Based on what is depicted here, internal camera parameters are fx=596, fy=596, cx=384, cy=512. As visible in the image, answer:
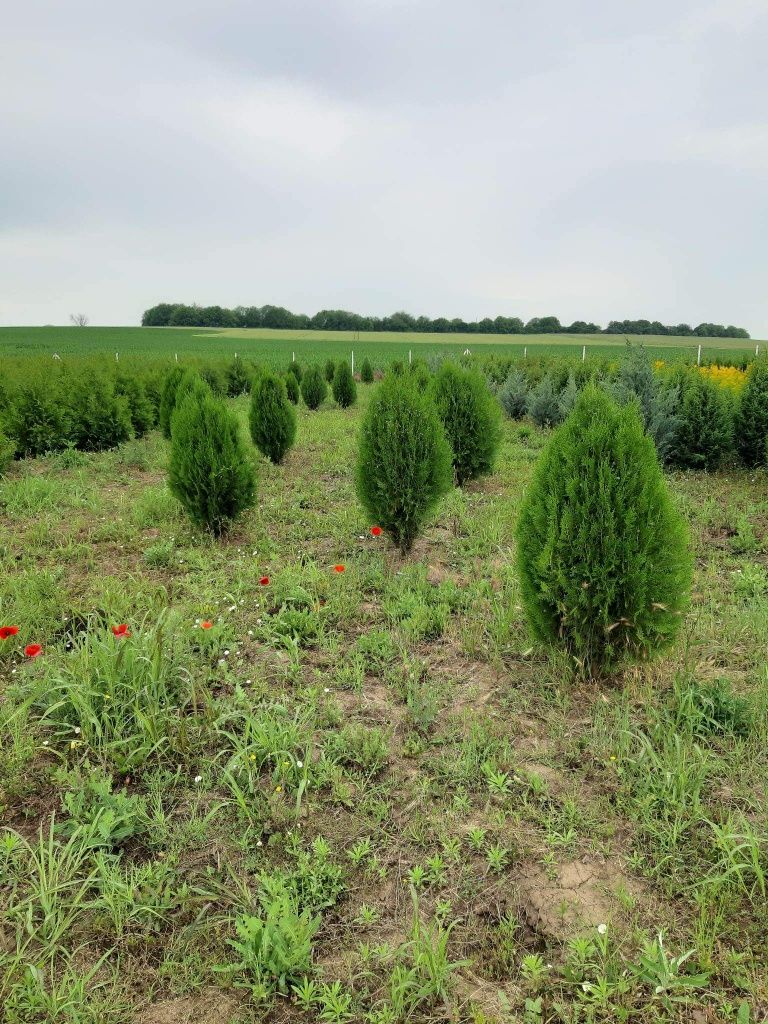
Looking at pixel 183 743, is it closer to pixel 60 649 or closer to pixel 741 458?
pixel 60 649

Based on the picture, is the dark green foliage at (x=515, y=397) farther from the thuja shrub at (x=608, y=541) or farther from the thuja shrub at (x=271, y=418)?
the thuja shrub at (x=608, y=541)

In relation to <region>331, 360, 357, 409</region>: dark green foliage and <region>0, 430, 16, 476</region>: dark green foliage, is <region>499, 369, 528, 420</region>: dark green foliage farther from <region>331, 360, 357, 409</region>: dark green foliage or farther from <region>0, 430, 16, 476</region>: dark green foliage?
<region>0, 430, 16, 476</region>: dark green foliage

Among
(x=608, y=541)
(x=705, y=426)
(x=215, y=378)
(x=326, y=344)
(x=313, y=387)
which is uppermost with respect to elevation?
(x=326, y=344)

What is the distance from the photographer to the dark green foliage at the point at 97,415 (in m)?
10.1

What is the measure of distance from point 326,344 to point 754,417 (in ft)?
132

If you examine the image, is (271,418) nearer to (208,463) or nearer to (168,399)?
(208,463)

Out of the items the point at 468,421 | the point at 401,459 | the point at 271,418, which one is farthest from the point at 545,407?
the point at 401,459

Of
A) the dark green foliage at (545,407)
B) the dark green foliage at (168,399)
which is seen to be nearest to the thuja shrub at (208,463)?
the dark green foliage at (168,399)

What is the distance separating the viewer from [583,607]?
3115 mm

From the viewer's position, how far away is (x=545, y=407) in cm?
1211

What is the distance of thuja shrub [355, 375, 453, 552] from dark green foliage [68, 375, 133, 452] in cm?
681

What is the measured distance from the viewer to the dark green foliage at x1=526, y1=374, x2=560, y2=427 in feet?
39.2

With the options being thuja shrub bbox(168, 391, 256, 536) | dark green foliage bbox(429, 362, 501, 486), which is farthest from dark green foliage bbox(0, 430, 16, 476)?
dark green foliage bbox(429, 362, 501, 486)

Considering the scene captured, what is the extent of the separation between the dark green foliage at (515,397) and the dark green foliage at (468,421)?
19.9 ft
